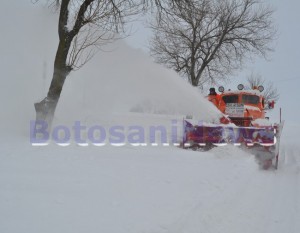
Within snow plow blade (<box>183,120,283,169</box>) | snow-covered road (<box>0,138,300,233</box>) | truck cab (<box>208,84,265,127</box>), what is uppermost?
truck cab (<box>208,84,265,127</box>)

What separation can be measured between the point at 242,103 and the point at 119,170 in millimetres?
6858

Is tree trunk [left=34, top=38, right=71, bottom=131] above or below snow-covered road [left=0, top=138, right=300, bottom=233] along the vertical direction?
above

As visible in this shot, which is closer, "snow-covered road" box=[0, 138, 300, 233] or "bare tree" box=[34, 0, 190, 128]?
"snow-covered road" box=[0, 138, 300, 233]

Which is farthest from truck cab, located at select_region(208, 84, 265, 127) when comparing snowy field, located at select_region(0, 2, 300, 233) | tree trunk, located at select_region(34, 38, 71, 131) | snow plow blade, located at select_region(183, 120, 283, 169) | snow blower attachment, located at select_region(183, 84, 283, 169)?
tree trunk, located at select_region(34, 38, 71, 131)

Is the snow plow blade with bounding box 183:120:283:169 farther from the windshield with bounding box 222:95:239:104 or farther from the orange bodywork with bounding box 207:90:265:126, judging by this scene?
the windshield with bounding box 222:95:239:104

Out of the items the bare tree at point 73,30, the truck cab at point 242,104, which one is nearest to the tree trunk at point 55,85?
the bare tree at point 73,30

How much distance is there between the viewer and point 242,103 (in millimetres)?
11656

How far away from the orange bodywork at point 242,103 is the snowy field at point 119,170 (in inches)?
45.5

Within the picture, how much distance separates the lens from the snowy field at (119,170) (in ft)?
13.1

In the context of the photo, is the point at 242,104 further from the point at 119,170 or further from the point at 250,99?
the point at 119,170

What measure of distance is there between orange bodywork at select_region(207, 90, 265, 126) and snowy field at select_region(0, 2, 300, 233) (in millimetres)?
1155

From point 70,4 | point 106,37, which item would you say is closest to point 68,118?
point 106,37

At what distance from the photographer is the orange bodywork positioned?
36.0 ft

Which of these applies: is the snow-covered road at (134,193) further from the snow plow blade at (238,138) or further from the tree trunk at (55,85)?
the tree trunk at (55,85)
